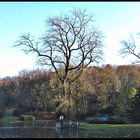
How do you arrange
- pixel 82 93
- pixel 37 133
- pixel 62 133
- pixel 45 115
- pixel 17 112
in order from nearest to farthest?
pixel 37 133 → pixel 62 133 → pixel 82 93 → pixel 45 115 → pixel 17 112

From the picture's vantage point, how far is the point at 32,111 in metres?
58.5

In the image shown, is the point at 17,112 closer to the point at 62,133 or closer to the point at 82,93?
the point at 82,93

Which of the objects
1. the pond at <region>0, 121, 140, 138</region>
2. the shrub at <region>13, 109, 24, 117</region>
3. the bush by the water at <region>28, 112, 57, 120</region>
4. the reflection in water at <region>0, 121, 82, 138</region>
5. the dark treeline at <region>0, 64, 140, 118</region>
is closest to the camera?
the pond at <region>0, 121, 140, 138</region>

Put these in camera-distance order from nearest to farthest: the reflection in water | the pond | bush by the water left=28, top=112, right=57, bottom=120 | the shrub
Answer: the pond < the reflection in water < bush by the water left=28, top=112, right=57, bottom=120 < the shrub

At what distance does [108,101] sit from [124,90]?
2473mm

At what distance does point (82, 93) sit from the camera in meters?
43.5

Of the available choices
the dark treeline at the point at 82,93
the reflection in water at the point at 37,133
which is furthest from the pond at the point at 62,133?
the dark treeline at the point at 82,93

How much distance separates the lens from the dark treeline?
41438 mm

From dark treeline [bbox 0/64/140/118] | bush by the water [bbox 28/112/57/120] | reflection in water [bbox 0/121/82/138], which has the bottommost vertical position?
reflection in water [bbox 0/121/82/138]

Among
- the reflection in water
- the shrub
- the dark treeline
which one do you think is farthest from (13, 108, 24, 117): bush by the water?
the reflection in water

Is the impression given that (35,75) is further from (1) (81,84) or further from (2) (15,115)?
(1) (81,84)

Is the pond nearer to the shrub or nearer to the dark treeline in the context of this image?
the dark treeline

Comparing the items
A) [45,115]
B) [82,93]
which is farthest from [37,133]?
[45,115]

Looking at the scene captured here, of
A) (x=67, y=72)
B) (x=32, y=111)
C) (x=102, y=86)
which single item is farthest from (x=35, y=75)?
(x=67, y=72)
